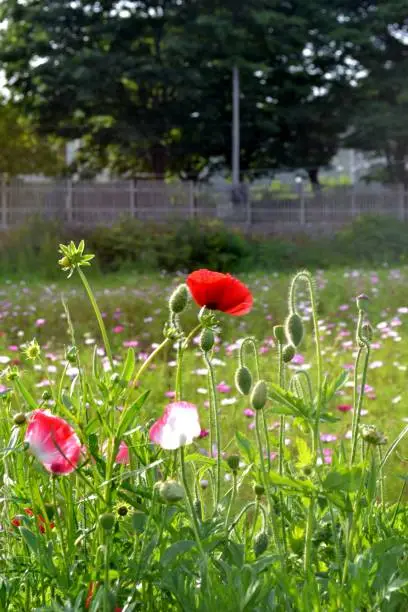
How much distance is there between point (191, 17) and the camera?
28062 mm

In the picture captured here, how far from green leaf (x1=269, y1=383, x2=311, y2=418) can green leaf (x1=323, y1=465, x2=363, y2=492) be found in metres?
0.11

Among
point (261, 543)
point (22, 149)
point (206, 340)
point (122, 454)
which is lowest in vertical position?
point (261, 543)

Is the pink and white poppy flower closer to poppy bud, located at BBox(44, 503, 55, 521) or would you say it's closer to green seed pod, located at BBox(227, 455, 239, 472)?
green seed pod, located at BBox(227, 455, 239, 472)

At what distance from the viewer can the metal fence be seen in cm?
2239

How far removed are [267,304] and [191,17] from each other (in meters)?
21.1

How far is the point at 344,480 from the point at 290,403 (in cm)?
16

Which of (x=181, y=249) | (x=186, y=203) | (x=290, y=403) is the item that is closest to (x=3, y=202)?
(x=186, y=203)

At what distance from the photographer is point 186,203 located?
75.3 feet

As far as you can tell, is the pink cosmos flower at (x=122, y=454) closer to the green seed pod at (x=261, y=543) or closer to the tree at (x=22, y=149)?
the green seed pod at (x=261, y=543)

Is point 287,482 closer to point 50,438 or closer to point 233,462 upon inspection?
point 233,462

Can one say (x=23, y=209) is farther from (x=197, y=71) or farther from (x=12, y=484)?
(x=12, y=484)

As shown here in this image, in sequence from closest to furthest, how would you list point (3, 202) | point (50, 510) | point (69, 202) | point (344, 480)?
point (344, 480)
point (50, 510)
point (3, 202)
point (69, 202)

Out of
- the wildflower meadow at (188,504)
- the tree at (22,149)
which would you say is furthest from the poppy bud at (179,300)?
the tree at (22,149)

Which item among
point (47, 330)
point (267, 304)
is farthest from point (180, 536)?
point (267, 304)
